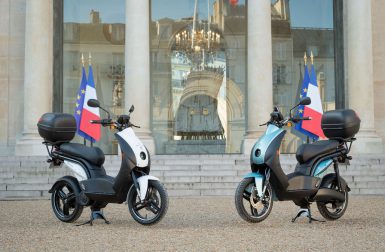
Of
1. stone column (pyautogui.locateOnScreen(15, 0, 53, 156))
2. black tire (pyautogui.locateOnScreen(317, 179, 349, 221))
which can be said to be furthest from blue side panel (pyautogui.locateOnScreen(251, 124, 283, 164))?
stone column (pyautogui.locateOnScreen(15, 0, 53, 156))

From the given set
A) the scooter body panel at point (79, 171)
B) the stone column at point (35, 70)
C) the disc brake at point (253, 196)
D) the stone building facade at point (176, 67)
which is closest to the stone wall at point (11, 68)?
the stone building facade at point (176, 67)

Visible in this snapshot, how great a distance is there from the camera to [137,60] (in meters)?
18.9

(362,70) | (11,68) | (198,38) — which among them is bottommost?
(362,70)

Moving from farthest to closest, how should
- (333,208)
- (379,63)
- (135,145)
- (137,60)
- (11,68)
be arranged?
(379,63)
(11,68)
(137,60)
(333,208)
(135,145)

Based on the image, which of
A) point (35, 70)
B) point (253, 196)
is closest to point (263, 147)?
point (253, 196)

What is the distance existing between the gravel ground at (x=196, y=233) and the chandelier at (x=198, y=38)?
1544cm

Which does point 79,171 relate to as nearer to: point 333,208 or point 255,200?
point 255,200

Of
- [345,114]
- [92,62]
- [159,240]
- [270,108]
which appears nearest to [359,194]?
[270,108]

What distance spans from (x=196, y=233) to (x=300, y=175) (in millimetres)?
1879

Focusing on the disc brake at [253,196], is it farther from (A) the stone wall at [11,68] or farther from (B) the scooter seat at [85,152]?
(A) the stone wall at [11,68]

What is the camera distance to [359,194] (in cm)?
1477

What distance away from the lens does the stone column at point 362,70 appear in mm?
19703

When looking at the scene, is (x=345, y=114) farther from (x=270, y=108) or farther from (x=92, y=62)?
(x=92, y=62)

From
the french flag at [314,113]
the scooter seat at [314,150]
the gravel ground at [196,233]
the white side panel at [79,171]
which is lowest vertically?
the gravel ground at [196,233]
